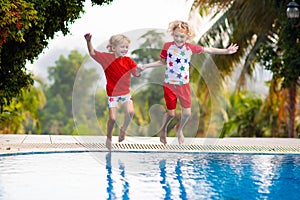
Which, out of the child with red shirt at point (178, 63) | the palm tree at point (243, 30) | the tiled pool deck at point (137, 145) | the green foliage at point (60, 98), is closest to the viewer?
the child with red shirt at point (178, 63)

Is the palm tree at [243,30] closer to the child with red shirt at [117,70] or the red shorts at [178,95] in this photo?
the red shorts at [178,95]

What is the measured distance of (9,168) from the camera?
6.51 metres

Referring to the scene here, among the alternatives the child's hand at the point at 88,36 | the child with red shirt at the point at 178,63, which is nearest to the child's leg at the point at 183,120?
the child with red shirt at the point at 178,63

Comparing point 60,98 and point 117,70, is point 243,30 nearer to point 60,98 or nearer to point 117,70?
point 117,70

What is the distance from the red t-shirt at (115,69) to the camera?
7.73 metres

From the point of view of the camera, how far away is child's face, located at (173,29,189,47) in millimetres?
7815

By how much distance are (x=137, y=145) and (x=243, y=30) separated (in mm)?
5450

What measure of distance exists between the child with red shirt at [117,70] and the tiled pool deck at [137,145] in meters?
0.88

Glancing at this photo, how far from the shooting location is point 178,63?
7898mm

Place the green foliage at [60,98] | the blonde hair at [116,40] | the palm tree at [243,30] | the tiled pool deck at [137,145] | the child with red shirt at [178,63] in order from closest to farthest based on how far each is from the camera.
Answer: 1. the blonde hair at [116,40]
2. the child with red shirt at [178,63]
3. the tiled pool deck at [137,145]
4. the palm tree at [243,30]
5. the green foliage at [60,98]

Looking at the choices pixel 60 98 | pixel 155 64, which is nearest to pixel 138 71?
pixel 155 64

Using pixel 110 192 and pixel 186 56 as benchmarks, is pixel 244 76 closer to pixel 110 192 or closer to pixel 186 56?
pixel 186 56

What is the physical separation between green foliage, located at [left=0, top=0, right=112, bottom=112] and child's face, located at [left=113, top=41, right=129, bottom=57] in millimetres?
877

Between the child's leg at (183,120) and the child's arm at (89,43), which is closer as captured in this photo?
the child's arm at (89,43)
